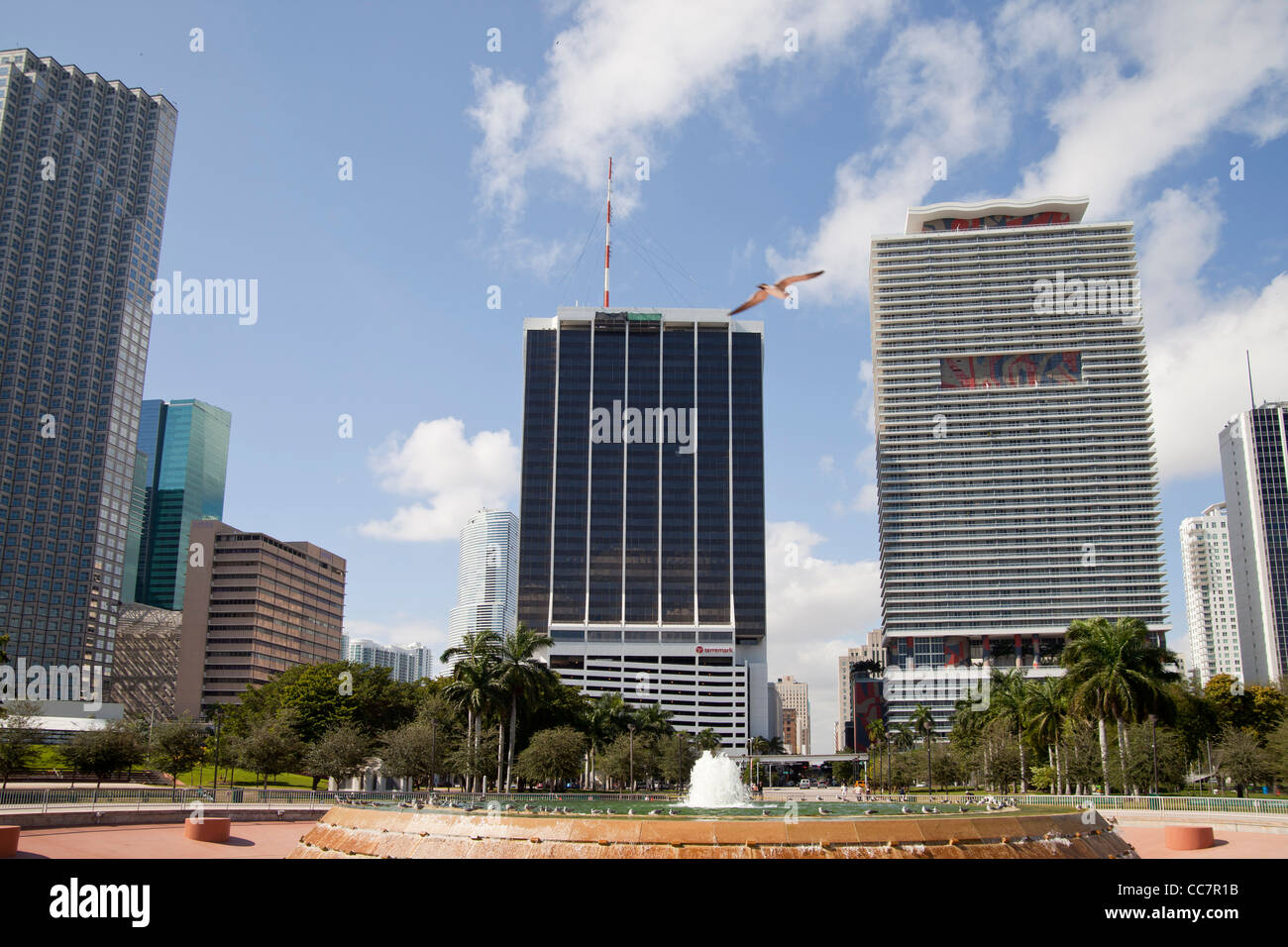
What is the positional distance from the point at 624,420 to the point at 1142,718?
14001cm

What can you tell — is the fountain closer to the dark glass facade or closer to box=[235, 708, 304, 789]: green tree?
box=[235, 708, 304, 789]: green tree

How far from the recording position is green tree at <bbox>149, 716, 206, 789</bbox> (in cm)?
6384

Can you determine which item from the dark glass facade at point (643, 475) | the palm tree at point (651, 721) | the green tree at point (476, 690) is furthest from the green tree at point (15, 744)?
the dark glass facade at point (643, 475)

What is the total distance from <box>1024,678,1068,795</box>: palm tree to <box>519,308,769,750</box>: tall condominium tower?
11439 cm

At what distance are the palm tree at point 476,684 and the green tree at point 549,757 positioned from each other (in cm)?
340

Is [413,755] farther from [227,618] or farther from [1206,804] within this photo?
[227,618]

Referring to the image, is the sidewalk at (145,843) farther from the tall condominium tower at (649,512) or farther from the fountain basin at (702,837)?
the tall condominium tower at (649,512)

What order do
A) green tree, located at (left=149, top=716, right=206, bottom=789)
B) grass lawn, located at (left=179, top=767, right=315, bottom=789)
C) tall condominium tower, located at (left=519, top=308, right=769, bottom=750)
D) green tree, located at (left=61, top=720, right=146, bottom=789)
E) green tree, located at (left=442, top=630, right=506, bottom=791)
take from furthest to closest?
tall condominium tower, located at (left=519, top=308, right=769, bottom=750) → grass lawn, located at (left=179, top=767, right=315, bottom=789) → green tree, located at (left=149, top=716, right=206, bottom=789) → green tree, located at (left=442, top=630, right=506, bottom=791) → green tree, located at (left=61, top=720, right=146, bottom=789)

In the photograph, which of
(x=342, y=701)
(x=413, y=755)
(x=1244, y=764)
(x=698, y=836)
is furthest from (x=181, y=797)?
(x=1244, y=764)

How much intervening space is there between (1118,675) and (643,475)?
447ft

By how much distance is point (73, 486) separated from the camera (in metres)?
164

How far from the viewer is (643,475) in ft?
627

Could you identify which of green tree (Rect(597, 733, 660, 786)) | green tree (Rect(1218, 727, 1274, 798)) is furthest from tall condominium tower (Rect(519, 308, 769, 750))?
green tree (Rect(1218, 727, 1274, 798))
